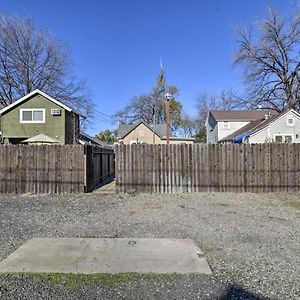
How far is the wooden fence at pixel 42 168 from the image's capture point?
10656 millimetres

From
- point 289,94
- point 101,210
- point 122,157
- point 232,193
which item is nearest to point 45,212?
point 101,210

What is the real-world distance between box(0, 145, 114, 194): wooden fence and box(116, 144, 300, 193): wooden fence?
1.65m

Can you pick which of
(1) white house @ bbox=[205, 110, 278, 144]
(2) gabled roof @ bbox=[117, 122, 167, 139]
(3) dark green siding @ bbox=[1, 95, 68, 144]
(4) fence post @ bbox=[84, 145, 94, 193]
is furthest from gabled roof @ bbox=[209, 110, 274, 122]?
A: (4) fence post @ bbox=[84, 145, 94, 193]

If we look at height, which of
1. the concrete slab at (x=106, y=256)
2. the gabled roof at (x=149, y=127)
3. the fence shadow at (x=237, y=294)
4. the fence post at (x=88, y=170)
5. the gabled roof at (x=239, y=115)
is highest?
the gabled roof at (x=239, y=115)

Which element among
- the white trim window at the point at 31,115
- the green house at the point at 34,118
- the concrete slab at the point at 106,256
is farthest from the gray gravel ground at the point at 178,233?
the white trim window at the point at 31,115

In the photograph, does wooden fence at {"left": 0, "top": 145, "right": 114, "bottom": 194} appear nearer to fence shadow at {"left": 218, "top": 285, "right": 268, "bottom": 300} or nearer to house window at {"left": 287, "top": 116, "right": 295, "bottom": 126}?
fence shadow at {"left": 218, "top": 285, "right": 268, "bottom": 300}

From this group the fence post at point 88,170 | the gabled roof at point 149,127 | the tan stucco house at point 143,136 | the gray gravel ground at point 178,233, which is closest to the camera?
the gray gravel ground at point 178,233

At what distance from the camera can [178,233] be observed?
215 inches

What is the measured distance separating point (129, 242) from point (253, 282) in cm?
217

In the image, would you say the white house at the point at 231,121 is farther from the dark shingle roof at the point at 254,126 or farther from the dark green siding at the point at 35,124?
the dark green siding at the point at 35,124

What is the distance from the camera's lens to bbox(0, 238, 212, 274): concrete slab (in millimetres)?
3676

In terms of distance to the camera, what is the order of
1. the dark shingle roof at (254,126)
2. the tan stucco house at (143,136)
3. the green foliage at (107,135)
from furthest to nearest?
the green foliage at (107,135)
the tan stucco house at (143,136)
the dark shingle roof at (254,126)

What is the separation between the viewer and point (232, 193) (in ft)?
34.8

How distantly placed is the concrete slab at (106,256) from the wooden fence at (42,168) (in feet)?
19.0
